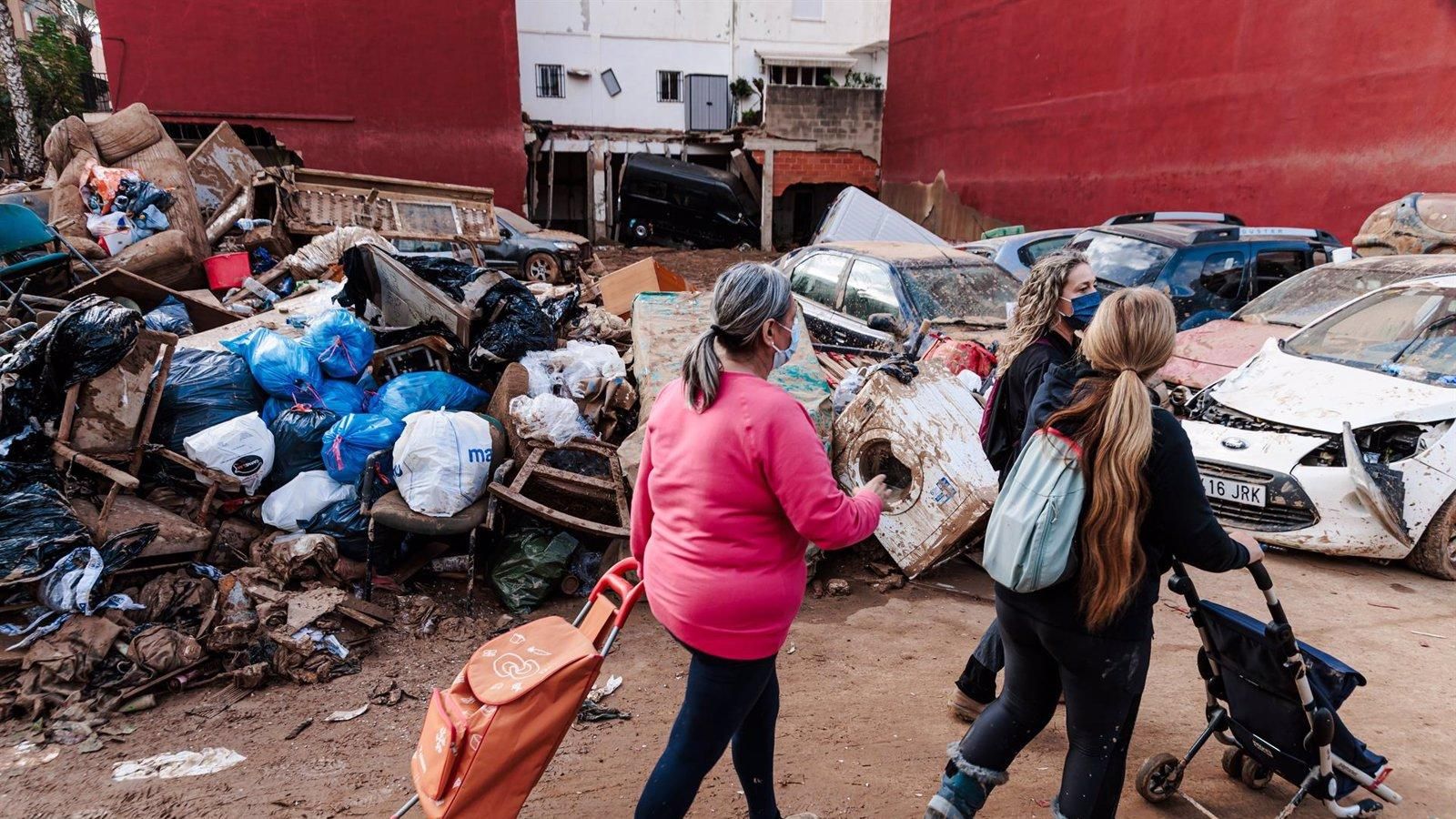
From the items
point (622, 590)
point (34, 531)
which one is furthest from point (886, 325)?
point (34, 531)

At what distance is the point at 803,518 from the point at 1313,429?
4239 mm

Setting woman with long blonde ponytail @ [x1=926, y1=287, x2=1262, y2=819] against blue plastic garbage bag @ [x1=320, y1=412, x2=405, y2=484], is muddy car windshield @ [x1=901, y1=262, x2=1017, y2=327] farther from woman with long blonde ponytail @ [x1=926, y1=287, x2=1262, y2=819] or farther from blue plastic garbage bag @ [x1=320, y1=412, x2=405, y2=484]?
woman with long blonde ponytail @ [x1=926, y1=287, x2=1262, y2=819]

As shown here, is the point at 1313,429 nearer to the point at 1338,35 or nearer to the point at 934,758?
the point at 934,758

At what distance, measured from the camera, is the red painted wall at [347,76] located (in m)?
17.2

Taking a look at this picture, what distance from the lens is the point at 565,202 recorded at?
2702 cm

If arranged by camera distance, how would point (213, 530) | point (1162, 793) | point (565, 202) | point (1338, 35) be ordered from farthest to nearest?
1. point (565, 202)
2. point (1338, 35)
3. point (213, 530)
4. point (1162, 793)

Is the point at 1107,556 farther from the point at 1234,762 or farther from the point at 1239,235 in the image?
the point at 1239,235

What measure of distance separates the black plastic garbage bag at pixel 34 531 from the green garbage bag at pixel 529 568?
187 centimetres

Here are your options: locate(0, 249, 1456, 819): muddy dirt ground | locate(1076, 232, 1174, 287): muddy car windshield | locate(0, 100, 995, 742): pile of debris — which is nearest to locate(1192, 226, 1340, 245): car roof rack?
locate(1076, 232, 1174, 287): muddy car windshield

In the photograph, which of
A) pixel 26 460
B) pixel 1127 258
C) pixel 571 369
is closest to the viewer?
pixel 26 460

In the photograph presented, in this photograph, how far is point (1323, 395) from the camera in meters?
4.98

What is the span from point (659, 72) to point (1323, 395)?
25261mm

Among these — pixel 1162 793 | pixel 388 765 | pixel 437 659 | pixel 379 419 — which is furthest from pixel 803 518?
pixel 379 419

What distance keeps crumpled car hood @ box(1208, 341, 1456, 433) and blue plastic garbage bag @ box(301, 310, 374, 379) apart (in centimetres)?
552
